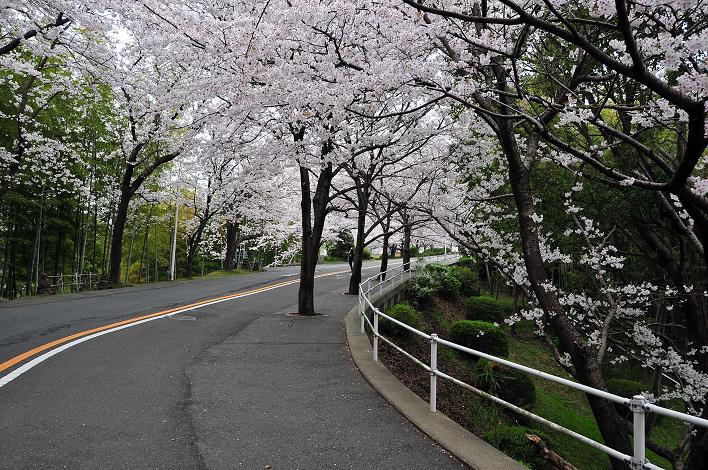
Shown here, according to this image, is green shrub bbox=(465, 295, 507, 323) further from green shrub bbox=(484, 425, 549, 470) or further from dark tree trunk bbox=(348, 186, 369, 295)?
green shrub bbox=(484, 425, 549, 470)

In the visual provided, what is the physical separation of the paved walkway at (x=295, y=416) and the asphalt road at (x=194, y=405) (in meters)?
0.02

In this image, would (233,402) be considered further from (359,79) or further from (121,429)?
(359,79)

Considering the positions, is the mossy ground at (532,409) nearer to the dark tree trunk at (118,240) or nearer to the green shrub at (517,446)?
the green shrub at (517,446)

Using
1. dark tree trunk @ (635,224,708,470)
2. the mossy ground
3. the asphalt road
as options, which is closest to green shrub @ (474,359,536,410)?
the mossy ground

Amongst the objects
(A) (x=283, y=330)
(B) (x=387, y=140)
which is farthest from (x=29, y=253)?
(B) (x=387, y=140)

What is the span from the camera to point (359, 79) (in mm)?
8008

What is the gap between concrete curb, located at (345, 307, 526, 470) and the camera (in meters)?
4.03

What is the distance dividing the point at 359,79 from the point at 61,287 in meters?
18.5

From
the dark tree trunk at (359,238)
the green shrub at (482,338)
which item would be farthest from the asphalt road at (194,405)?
the dark tree trunk at (359,238)

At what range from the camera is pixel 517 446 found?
578cm

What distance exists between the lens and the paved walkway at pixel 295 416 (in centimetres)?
416

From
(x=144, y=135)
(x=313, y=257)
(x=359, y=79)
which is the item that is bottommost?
(x=313, y=257)

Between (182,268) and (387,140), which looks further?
(182,268)

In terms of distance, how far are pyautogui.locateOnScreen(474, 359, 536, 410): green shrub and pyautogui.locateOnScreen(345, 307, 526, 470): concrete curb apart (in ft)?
15.5
